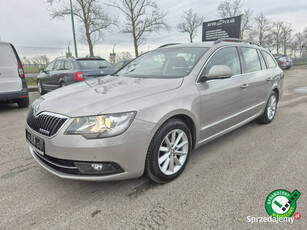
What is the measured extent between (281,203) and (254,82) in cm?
205

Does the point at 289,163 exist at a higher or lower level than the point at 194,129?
lower

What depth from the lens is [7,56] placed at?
5.46m

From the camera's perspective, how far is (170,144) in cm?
231

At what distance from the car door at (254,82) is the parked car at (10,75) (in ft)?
17.9

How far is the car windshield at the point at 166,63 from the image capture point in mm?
2783

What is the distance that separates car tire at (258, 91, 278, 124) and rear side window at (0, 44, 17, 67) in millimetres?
6070

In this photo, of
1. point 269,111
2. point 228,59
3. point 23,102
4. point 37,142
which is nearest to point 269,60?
point 269,111

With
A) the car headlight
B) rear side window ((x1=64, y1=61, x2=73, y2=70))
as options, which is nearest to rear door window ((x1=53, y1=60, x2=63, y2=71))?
rear side window ((x1=64, y1=61, x2=73, y2=70))

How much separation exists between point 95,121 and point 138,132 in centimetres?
39

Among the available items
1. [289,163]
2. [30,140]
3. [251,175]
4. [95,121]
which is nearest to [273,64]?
[289,163]

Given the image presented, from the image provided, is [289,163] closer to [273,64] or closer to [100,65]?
[273,64]

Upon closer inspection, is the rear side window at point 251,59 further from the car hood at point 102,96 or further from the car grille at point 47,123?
the car grille at point 47,123

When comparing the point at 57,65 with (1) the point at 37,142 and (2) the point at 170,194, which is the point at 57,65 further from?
(2) the point at 170,194

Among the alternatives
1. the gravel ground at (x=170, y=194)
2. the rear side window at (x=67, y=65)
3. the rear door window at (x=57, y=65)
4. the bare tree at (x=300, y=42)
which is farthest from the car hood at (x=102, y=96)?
the bare tree at (x=300, y=42)
